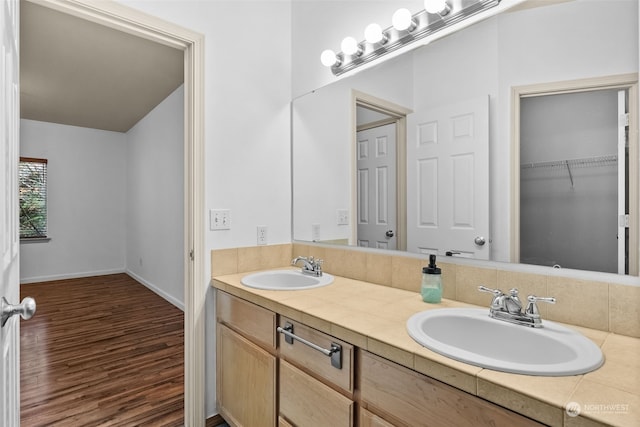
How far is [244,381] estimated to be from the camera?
1591mm

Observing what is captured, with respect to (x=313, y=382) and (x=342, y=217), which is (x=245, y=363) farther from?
(x=342, y=217)

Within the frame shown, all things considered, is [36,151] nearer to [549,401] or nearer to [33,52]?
[33,52]

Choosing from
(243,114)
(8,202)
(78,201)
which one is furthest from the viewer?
(78,201)

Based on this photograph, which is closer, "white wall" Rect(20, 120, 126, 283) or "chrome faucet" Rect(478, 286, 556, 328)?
"chrome faucet" Rect(478, 286, 556, 328)

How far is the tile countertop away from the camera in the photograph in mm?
662

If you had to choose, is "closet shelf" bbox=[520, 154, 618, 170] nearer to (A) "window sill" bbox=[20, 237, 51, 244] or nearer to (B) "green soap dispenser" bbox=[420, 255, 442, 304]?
(B) "green soap dispenser" bbox=[420, 255, 442, 304]

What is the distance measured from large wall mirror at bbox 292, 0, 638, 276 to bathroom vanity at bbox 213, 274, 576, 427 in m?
0.34

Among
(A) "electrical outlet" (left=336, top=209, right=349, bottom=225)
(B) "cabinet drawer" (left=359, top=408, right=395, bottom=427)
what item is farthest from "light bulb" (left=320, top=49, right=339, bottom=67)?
(B) "cabinet drawer" (left=359, top=408, right=395, bottom=427)

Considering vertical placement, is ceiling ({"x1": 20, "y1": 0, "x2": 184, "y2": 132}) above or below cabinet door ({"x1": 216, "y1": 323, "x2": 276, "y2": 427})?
above

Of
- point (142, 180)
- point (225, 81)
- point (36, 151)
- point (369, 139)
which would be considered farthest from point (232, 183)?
point (36, 151)

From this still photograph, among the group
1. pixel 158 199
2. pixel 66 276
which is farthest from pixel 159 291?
pixel 66 276

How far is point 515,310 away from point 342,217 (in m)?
1.05

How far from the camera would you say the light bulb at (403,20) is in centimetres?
151

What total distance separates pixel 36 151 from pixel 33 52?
9.73 ft
